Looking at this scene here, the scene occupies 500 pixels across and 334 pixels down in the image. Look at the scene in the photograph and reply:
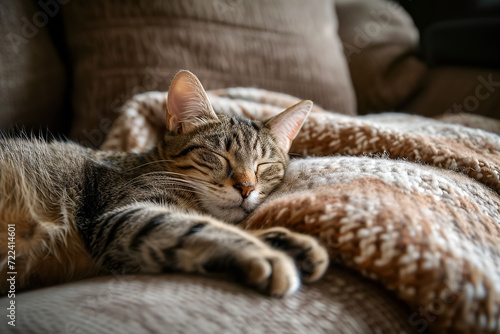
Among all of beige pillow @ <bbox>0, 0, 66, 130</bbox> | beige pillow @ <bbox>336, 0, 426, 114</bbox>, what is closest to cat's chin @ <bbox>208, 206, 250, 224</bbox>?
beige pillow @ <bbox>0, 0, 66, 130</bbox>

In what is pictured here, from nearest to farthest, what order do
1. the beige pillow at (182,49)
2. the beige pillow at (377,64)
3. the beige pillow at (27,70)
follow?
the beige pillow at (27,70), the beige pillow at (182,49), the beige pillow at (377,64)

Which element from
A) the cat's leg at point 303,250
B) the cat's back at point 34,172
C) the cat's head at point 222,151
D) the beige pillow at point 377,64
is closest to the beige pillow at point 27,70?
the cat's back at point 34,172

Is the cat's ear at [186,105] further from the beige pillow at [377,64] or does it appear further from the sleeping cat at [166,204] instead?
the beige pillow at [377,64]

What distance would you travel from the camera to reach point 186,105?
0.83 m

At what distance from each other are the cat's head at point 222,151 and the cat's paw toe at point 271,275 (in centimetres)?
29

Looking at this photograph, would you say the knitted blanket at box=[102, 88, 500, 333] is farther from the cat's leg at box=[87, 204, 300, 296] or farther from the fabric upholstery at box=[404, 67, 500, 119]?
the fabric upholstery at box=[404, 67, 500, 119]

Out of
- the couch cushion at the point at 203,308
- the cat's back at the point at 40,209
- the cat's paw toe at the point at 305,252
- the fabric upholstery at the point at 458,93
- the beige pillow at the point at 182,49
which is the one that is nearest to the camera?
the couch cushion at the point at 203,308

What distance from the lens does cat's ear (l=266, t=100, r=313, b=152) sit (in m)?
0.89

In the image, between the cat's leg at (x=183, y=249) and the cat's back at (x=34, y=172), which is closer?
the cat's leg at (x=183, y=249)

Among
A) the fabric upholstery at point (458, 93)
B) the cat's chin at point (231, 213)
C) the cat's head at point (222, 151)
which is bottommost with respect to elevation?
the fabric upholstery at point (458, 93)

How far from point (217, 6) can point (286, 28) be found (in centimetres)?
29

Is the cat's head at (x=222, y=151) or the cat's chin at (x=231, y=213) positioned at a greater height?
the cat's head at (x=222, y=151)

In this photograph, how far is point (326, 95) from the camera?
1.43 m

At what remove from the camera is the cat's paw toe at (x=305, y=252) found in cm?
47
